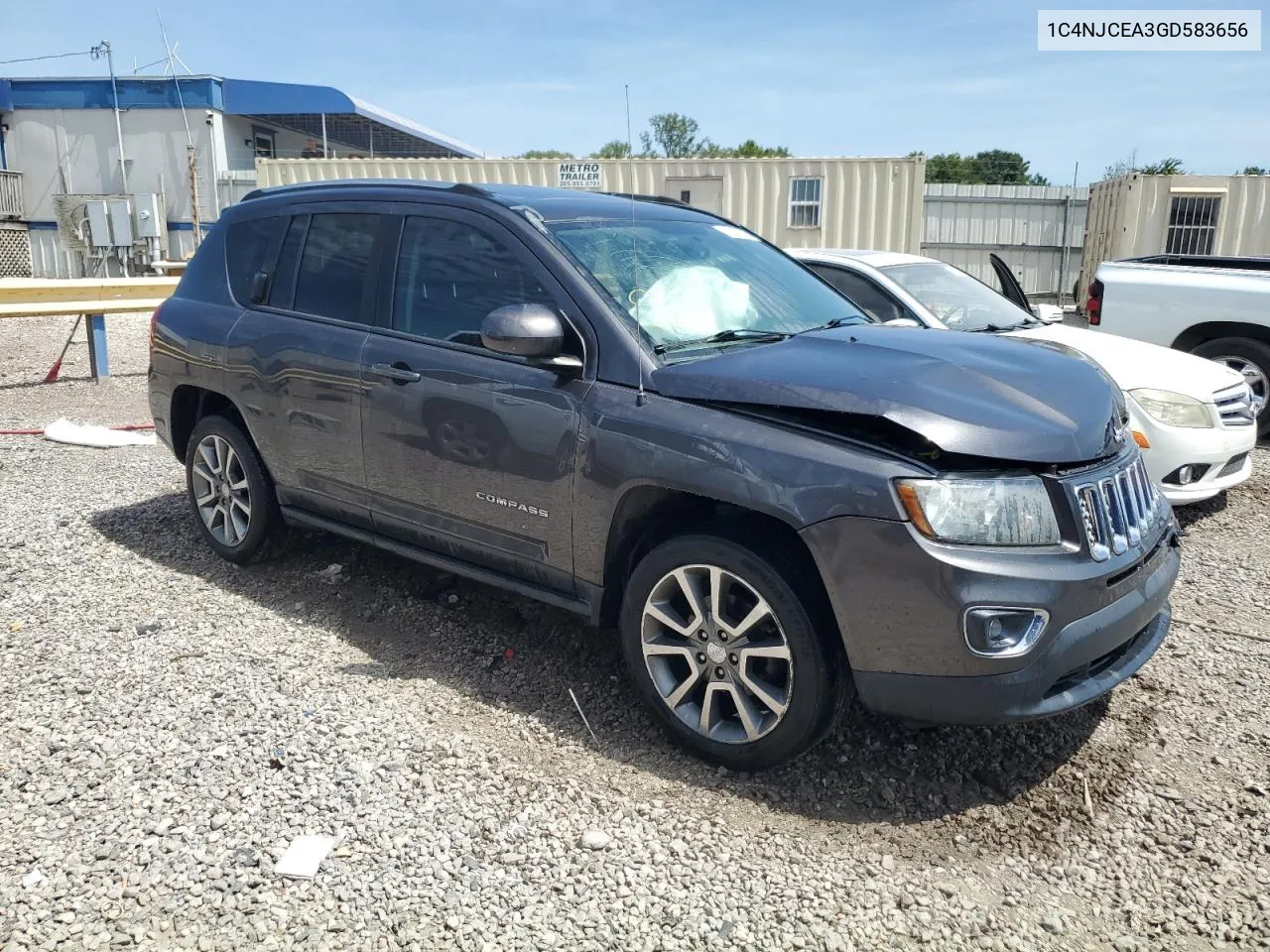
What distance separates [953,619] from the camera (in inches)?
110

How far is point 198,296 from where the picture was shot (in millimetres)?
5191

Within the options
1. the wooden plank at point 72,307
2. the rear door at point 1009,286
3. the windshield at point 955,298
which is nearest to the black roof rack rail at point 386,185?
the windshield at point 955,298

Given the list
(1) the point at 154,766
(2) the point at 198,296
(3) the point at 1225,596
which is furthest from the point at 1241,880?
(2) the point at 198,296

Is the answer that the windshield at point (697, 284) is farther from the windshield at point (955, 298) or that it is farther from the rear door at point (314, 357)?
the windshield at point (955, 298)

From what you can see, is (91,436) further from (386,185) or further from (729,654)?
(729,654)

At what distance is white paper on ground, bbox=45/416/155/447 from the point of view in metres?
7.96

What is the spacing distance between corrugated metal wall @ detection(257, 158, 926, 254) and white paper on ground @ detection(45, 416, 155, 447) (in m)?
11.3

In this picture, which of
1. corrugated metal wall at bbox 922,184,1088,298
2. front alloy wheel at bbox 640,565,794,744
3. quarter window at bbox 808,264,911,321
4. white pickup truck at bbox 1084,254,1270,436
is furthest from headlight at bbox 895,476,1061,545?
corrugated metal wall at bbox 922,184,1088,298

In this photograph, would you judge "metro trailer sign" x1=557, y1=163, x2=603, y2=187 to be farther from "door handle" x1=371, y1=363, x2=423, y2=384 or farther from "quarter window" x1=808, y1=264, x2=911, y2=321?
"door handle" x1=371, y1=363, x2=423, y2=384

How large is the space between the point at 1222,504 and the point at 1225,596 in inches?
77.7

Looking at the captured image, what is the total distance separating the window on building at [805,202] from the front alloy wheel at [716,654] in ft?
55.1

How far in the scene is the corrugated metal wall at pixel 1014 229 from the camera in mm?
21078

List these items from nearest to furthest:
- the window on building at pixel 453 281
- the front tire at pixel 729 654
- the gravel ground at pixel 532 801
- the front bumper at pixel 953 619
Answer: the gravel ground at pixel 532 801 < the front bumper at pixel 953 619 < the front tire at pixel 729 654 < the window on building at pixel 453 281

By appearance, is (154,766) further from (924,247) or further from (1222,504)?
(924,247)
